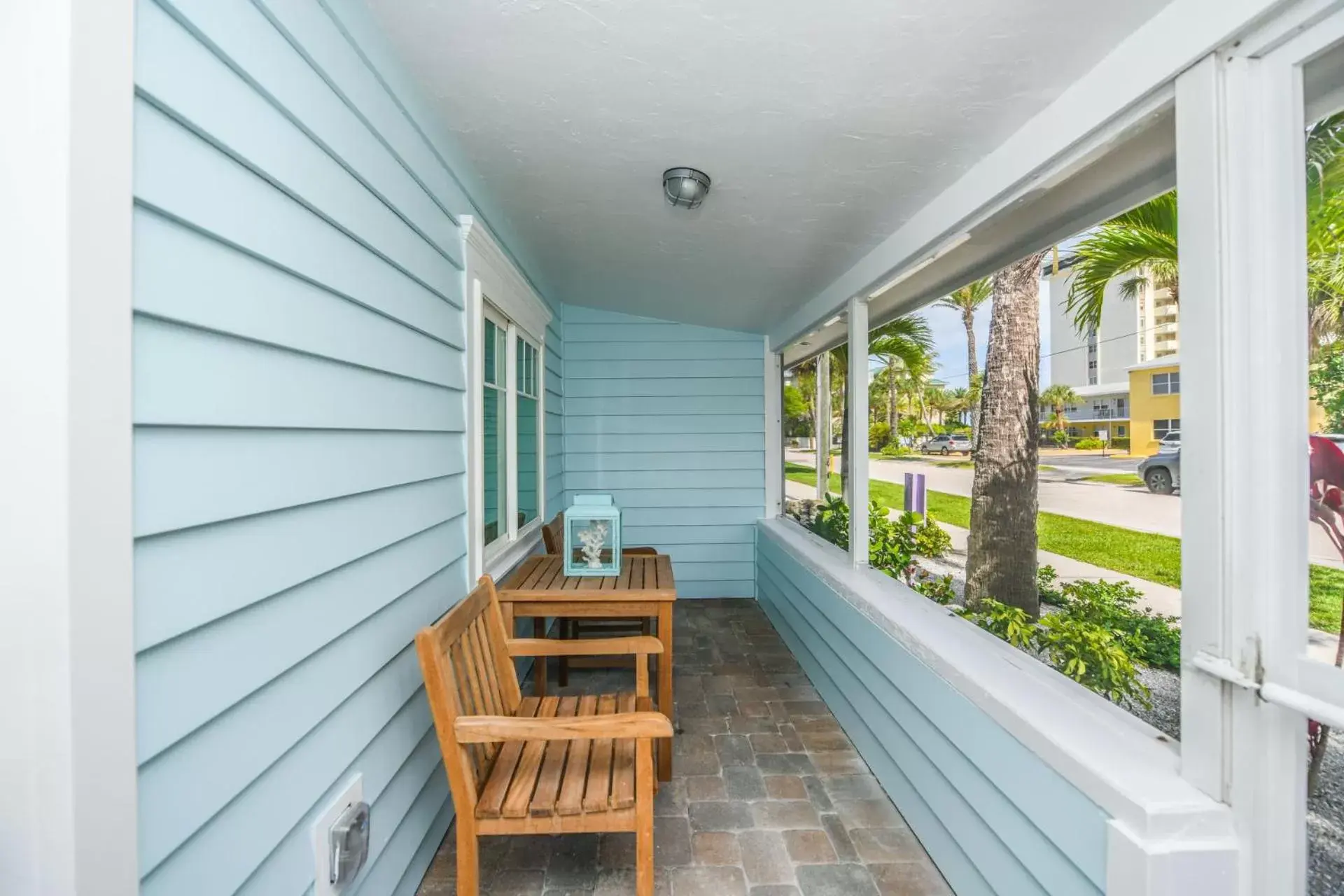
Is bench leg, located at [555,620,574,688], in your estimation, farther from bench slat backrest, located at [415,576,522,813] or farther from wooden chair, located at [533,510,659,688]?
bench slat backrest, located at [415,576,522,813]

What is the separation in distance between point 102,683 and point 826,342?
3.66 m

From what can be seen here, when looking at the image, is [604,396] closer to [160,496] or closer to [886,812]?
[886,812]

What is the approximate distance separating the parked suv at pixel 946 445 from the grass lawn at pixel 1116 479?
63 cm

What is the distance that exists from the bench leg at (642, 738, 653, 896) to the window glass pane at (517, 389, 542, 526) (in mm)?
2010

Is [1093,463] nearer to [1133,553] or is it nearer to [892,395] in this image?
[1133,553]

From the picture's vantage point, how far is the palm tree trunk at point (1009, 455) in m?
1.90

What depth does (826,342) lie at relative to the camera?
3861 mm

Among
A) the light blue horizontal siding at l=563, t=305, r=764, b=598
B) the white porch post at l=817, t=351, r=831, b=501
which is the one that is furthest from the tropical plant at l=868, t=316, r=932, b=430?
the light blue horizontal siding at l=563, t=305, r=764, b=598

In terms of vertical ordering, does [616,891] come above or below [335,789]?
below

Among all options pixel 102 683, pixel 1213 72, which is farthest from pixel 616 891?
pixel 1213 72

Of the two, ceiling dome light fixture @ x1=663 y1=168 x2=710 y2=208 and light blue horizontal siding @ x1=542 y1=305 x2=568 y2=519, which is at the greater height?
ceiling dome light fixture @ x1=663 y1=168 x2=710 y2=208

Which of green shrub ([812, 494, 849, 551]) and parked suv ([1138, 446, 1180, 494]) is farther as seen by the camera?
green shrub ([812, 494, 849, 551])

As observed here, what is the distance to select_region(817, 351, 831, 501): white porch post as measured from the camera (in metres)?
3.89

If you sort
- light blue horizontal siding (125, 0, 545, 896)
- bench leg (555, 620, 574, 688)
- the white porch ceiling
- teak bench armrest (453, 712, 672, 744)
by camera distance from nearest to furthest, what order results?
light blue horizontal siding (125, 0, 545, 896), the white porch ceiling, teak bench armrest (453, 712, 672, 744), bench leg (555, 620, 574, 688)
